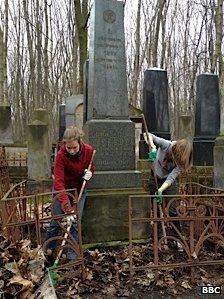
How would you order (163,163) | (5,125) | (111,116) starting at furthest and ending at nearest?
(5,125), (111,116), (163,163)

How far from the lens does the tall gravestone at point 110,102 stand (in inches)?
219

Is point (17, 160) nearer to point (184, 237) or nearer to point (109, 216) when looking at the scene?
point (109, 216)

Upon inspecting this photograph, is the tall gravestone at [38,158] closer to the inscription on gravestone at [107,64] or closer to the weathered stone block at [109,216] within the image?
the inscription on gravestone at [107,64]

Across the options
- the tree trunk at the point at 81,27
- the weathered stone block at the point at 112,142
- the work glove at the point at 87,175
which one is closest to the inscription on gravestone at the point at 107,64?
the weathered stone block at the point at 112,142

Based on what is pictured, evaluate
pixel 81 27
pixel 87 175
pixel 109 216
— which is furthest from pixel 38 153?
pixel 81 27

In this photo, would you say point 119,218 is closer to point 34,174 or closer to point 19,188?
point 19,188

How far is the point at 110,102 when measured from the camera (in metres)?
5.77

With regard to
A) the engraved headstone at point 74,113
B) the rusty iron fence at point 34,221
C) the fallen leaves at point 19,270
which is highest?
the engraved headstone at point 74,113

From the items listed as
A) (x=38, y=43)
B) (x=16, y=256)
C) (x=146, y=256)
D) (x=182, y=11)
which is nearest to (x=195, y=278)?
(x=146, y=256)

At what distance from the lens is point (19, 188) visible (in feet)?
19.5

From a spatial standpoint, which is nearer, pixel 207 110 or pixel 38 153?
pixel 38 153

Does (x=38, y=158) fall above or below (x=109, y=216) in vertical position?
above

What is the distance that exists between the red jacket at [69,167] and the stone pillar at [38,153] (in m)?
4.82

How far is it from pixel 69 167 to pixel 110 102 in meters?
1.48
